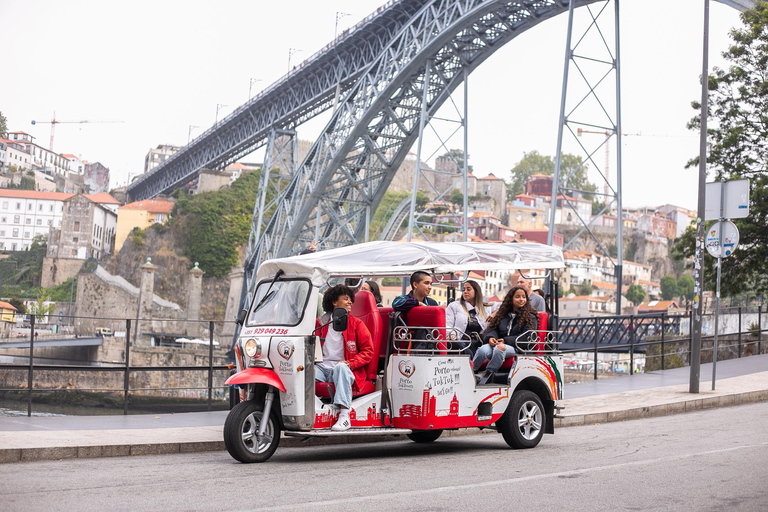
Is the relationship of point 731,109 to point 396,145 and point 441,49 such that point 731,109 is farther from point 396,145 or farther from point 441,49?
point 396,145

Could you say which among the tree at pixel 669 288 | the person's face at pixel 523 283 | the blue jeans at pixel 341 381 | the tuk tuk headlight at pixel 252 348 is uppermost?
the tree at pixel 669 288

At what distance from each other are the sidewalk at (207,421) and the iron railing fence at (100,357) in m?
0.74

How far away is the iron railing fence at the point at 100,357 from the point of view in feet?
41.3

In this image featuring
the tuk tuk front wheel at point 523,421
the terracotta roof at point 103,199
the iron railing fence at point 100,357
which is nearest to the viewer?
the tuk tuk front wheel at point 523,421

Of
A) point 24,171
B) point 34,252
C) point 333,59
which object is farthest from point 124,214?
point 333,59

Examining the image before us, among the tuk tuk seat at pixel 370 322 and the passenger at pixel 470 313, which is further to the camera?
the passenger at pixel 470 313

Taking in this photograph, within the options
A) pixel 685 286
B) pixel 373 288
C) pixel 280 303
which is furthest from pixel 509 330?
pixel 685 286

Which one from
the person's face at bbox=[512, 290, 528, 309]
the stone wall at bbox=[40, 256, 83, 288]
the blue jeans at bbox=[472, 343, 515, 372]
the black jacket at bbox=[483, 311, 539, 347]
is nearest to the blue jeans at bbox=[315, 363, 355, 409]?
the blue jeans at bbox=[472, 343, 515, 372]

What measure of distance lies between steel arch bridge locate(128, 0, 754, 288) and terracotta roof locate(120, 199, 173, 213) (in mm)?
51403

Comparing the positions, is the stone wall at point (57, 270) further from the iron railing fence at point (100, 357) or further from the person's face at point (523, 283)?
the person's face at point (523, 283)

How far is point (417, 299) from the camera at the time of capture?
9.16 m

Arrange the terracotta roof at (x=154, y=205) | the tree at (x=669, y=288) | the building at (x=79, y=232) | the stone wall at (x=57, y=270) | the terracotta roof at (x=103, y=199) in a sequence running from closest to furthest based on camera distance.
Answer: the stone wall at (x=57, y=270)
the terracotta roof at (x=154, y=205)
the building at (x=79, y=232)
the terracotta roof at (x=103, y=199)
the tree at (x=669, y=288)

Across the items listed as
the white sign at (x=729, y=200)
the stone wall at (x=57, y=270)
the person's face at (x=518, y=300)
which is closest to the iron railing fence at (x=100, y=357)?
the person's face at (x=518, y=300)

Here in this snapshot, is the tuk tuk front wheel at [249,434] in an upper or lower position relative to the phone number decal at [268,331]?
lower
